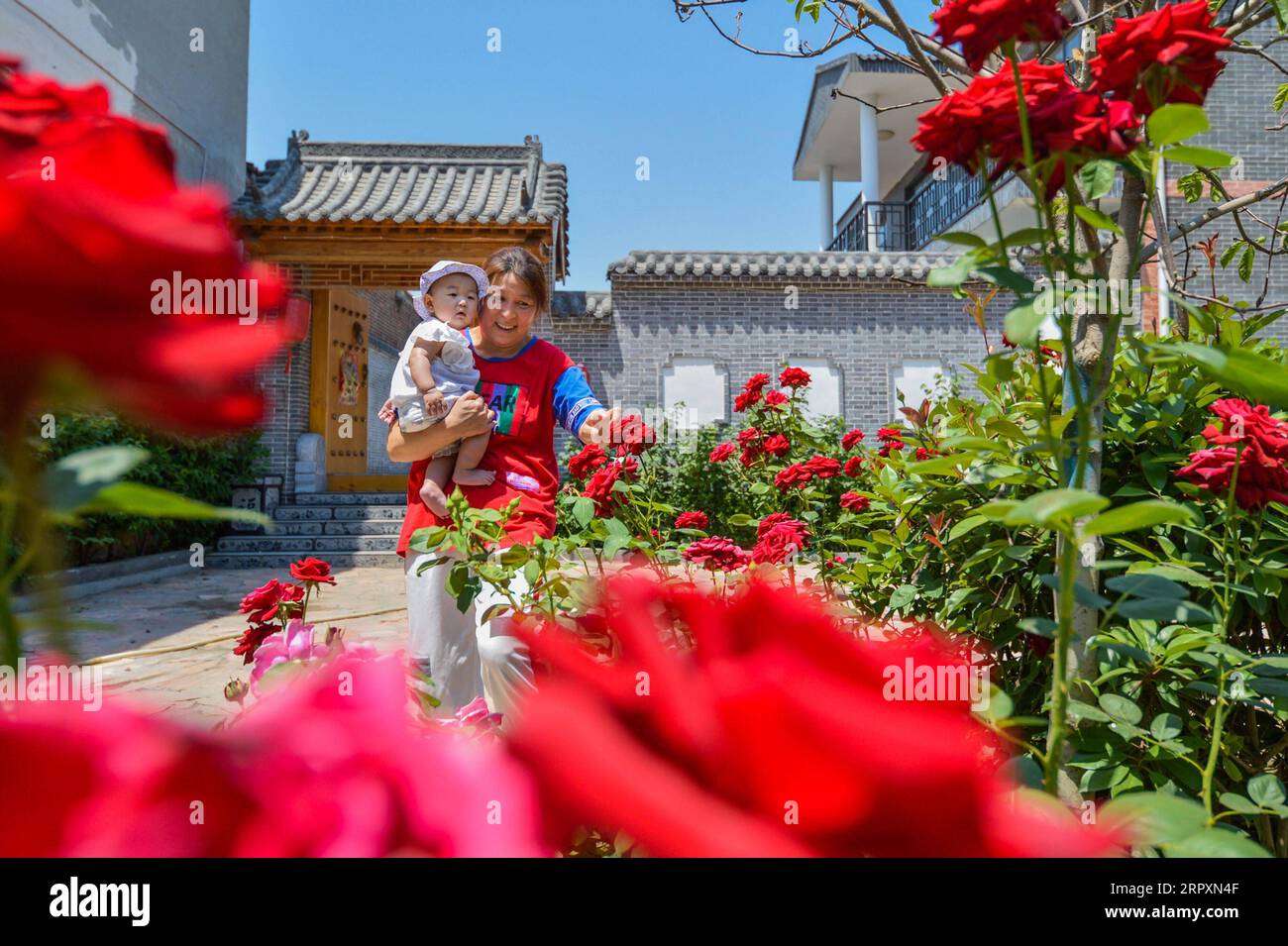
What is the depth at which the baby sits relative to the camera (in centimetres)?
160

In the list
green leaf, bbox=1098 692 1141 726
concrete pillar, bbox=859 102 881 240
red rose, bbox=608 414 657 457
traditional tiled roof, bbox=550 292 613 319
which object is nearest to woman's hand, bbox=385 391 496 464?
red rose, bbox=608 414 657 457

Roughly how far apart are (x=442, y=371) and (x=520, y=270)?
32 centimetres

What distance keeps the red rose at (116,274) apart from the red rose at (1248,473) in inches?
33.9

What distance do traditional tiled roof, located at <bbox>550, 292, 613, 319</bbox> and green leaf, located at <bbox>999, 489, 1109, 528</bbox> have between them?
8.66 meters

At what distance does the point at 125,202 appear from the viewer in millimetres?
129

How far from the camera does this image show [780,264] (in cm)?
909

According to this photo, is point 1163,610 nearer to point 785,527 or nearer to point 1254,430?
point 1254,430

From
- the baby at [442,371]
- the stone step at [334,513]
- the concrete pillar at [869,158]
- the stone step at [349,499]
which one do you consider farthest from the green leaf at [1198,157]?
the concrete pillar at [869,158]

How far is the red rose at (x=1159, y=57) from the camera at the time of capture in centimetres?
37

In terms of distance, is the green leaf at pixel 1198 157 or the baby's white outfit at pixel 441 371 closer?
the green leaf at pixel 1198 157

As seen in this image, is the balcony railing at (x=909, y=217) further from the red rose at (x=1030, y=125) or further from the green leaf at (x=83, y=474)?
the green leaf at (x=83, y=474)

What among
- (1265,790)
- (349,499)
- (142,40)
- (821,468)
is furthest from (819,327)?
(1265,790)
